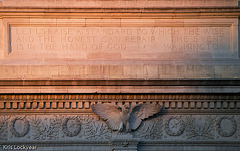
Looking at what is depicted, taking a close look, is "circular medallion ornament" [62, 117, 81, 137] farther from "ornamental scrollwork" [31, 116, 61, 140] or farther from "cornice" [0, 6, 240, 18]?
"cornice" [0, 6, 240, 18]

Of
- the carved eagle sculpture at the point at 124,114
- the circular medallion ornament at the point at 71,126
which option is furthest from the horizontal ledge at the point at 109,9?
the circular medallion ornament at the point at 71,126

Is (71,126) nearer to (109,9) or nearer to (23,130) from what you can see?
(23,130)

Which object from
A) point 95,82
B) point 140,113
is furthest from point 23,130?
point 140,113

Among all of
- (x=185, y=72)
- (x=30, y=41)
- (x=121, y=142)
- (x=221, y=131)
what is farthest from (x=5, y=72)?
(x=221, y=131)

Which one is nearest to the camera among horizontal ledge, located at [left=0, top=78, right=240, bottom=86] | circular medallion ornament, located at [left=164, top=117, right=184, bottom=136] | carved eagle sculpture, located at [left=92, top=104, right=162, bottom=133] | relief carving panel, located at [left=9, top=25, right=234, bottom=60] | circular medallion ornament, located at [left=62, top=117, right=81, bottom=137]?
horizontal ledge, located at [left=0, top=78, right=240, bottom=86]

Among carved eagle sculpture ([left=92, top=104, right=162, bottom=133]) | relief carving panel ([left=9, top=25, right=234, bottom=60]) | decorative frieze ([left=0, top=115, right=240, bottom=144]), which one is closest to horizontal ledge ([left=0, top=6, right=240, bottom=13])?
relief carving panel ([left=9, top=25, right=234, bottom=60])

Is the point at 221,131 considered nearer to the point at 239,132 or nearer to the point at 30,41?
the point at 239,132

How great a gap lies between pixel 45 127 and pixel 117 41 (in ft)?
12.3

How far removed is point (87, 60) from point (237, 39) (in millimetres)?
5098

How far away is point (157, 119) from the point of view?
64.3 ft

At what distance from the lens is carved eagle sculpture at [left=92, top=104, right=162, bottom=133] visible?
19.3 meters

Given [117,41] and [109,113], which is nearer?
[109,113]

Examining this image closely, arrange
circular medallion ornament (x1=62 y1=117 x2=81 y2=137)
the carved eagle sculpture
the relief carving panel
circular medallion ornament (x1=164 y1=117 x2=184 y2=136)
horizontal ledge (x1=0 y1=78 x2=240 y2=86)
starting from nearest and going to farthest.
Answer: horizontal ledge (x1=0 y1=78 x2=240 y2=86), the carved eagle sculpture, circular medallion ornament (x1=62 y1=117 x2=81 y2=137), circular medallion ornament (x1=164 y1=117 x2=184 y2=136), the relief carving panel

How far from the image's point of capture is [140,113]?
63.9ft
